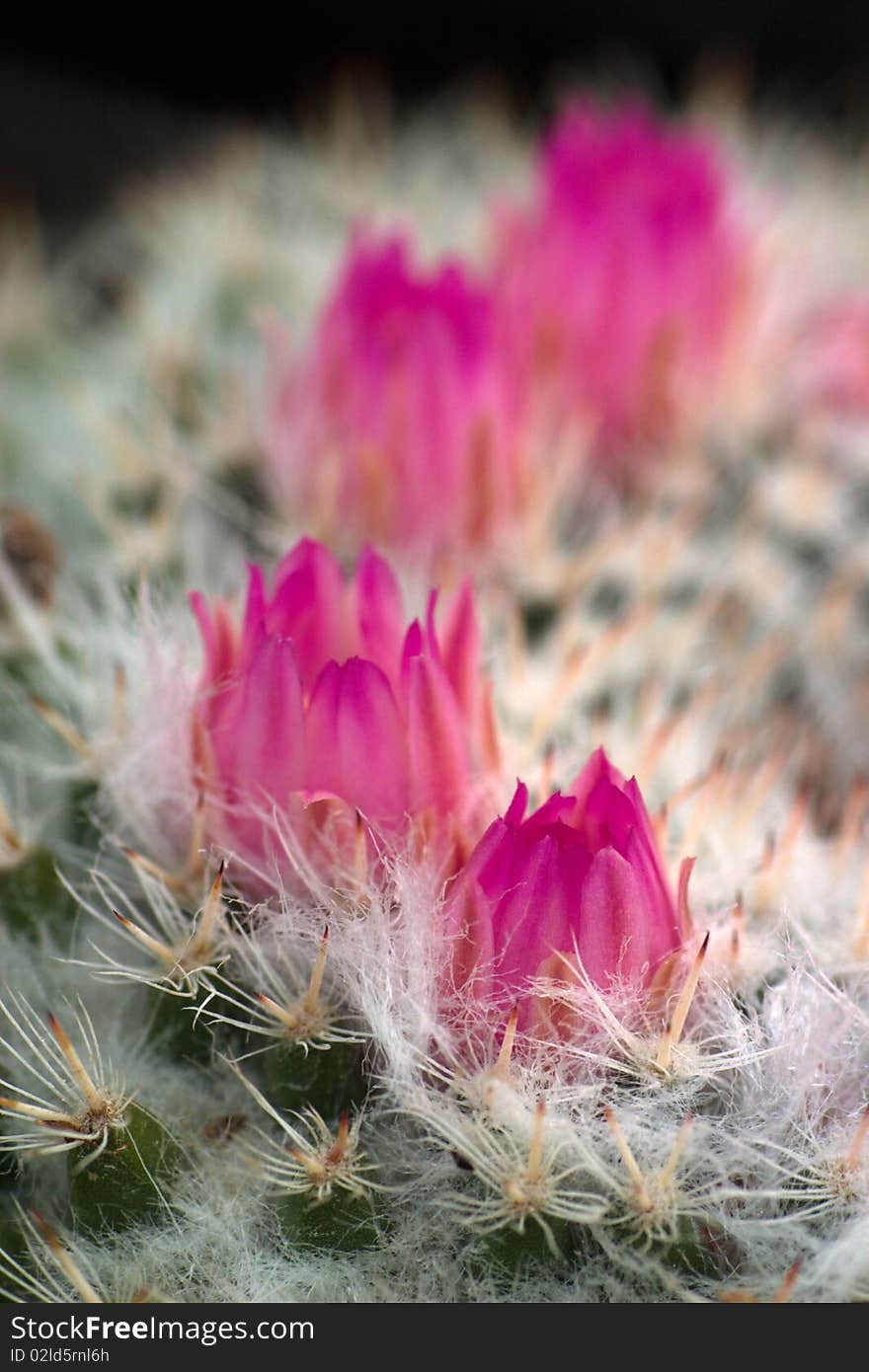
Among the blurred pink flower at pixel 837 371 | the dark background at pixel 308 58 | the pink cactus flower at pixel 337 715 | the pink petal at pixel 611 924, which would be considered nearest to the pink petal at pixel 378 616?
the pink cactus flower at pixel 337 715

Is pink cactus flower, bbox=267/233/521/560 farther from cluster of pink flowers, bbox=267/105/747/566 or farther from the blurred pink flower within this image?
the blurred pink flower

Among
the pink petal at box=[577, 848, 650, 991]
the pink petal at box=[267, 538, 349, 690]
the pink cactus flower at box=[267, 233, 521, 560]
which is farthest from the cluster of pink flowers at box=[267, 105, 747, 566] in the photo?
the pink petal at box=[577, 848, 650, 991]

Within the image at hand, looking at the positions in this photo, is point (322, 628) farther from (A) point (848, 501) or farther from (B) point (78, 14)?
(B) point (78, 14)

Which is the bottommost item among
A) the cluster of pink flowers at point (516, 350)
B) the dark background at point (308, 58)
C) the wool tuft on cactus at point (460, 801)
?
the wool tuft on cactus at point (460, 801)

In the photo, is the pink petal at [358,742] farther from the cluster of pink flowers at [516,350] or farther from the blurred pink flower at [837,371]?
the blurred pink flower at [837,371]

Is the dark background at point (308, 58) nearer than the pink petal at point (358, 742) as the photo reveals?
No

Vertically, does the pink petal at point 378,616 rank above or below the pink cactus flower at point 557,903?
above

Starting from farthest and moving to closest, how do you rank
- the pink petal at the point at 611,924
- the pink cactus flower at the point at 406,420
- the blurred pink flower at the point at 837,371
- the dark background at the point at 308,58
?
the dark background at the point at 308,58
the blurred pink flower at the point at 837,371
the pink cactus flower at the point at 406,420
the pink petal at the point at 611,924

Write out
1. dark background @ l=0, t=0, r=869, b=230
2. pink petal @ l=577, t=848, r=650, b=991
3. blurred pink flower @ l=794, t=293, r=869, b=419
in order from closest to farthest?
pink petal @ l=577, t=848, r=650, b=991
blurred pink flower @ l=794, t=293, r=869, b=419
dark background @ l=0, t=0, r=869, b=230
